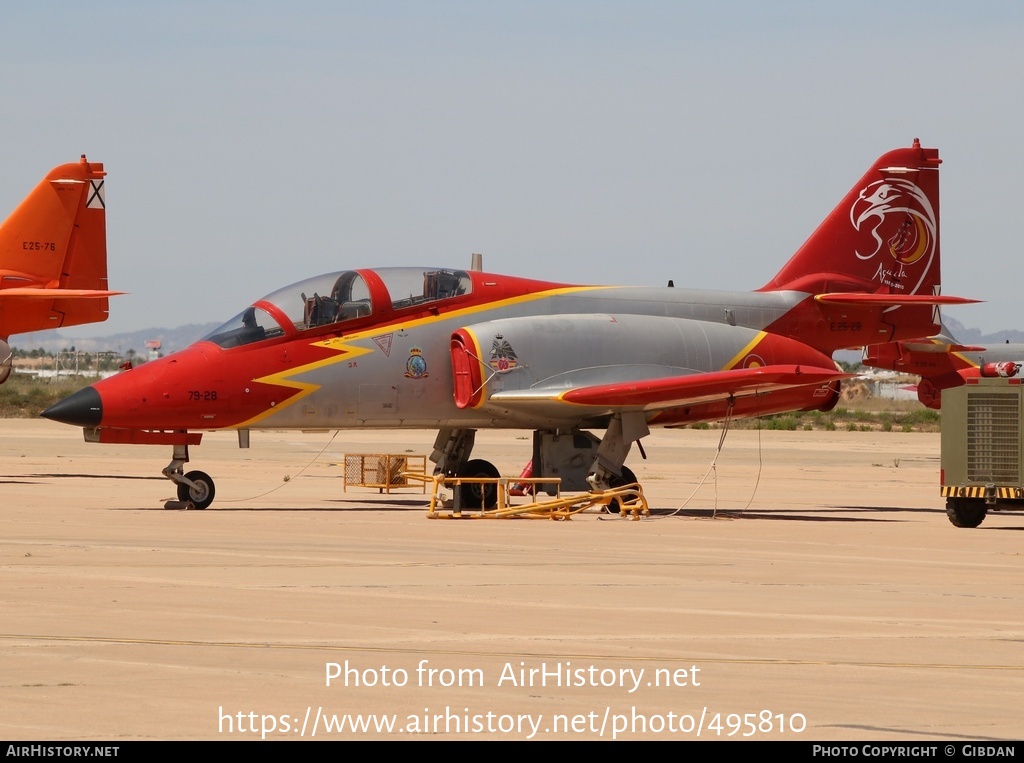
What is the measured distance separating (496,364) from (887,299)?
6.84m

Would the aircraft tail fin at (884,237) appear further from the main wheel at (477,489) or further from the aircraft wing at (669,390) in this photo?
the main wheel at (477,489)

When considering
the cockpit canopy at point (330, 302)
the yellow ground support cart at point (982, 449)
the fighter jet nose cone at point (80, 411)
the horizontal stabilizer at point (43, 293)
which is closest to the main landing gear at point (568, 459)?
the cockpit canopy at point (330, 302)

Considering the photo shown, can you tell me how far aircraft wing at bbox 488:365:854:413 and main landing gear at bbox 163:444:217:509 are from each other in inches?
163

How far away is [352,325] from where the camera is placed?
21641 mm

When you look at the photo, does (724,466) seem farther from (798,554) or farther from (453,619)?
(453,619)

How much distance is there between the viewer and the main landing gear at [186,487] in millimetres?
21000

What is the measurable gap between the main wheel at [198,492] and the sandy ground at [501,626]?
51cm

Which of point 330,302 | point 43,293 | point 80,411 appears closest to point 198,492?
point 80,411

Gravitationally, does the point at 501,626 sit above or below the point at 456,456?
above

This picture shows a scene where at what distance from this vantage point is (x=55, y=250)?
36.1 m

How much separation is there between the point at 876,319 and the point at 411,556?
13.1m

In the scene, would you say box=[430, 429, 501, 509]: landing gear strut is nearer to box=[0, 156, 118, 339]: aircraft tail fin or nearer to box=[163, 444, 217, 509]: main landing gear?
box=[163, 444, 217, 509]: main landing gear

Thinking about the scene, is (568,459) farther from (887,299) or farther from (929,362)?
(929,362)

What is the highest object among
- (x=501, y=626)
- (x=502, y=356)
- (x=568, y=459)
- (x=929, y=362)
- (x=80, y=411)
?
(x=502, y=356)
